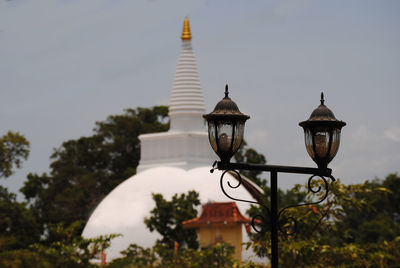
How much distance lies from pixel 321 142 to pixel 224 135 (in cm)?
97

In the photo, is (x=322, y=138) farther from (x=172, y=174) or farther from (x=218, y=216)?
(x=172, y=174)

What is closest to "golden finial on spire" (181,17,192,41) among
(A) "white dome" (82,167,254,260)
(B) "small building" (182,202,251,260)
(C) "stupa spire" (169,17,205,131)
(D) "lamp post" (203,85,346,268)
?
(C) "stupa spire" (169,17,205,131)

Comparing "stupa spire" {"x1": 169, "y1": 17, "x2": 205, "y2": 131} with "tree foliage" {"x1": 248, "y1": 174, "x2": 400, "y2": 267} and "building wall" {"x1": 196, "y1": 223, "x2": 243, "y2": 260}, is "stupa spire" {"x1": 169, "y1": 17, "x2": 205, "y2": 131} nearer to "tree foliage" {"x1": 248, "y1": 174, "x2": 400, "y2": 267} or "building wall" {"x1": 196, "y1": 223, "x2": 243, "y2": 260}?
"building wall" {"x1": 196, "y1": 223, "x2": 243, "y2": 260}

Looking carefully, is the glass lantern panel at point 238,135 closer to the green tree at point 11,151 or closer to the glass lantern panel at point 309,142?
the glass lantern panel at point 309,142

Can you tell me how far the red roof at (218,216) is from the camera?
2731 centimetres

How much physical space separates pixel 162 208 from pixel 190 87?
10720 millimetres

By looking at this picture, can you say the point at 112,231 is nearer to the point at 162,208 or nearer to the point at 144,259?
the point at 162,208

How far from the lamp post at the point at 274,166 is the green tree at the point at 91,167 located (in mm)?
37898

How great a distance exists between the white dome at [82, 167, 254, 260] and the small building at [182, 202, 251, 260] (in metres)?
4.61

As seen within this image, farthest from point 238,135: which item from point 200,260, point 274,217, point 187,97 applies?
point 187,97

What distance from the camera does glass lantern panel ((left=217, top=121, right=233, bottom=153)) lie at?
734cm

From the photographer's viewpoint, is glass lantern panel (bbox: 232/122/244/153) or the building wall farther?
the building wall

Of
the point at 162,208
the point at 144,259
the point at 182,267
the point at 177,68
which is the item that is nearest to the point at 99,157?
the point at 177,68

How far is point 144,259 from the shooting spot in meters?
23.8
